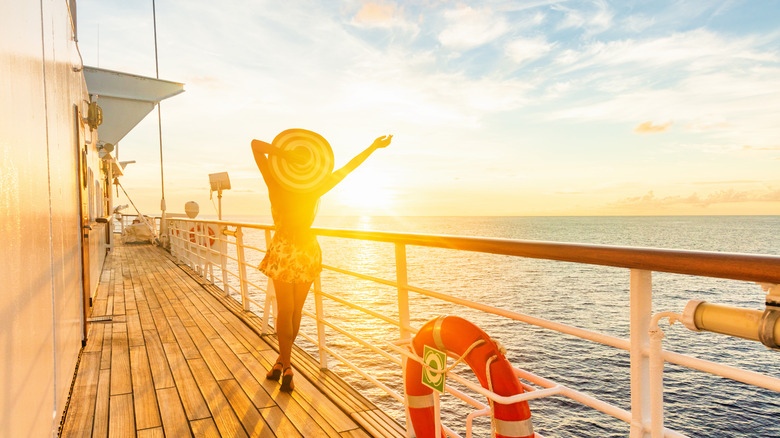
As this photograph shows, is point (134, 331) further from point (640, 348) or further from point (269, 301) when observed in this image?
point (640, 348)

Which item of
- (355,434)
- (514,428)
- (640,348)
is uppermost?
(640,348)

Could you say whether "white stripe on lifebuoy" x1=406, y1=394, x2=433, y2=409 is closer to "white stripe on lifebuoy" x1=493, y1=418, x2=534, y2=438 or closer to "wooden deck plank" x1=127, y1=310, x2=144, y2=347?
"white stripe on lifebuoy" x1=493, y1=418, x2=534, y2=438

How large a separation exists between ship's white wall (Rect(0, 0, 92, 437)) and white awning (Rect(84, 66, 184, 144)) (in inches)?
310

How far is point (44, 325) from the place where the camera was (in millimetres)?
1711

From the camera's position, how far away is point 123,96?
9.64 meters

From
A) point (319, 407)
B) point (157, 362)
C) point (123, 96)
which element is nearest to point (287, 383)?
point (319, 407)

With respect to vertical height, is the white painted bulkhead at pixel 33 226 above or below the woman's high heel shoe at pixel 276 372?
above

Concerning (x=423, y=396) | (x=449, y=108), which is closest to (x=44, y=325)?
(x=423, y=396)

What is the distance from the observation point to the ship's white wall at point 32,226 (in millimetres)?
1172

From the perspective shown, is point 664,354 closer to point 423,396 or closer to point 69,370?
point 423,396

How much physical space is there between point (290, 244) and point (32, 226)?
3.57 feet


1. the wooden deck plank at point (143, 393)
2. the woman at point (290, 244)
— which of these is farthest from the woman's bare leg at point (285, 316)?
the wooden deck plank at point (143, 393)

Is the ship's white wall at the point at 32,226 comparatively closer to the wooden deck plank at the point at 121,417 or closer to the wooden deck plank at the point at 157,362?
the wooden deck plank at the point at 121,417

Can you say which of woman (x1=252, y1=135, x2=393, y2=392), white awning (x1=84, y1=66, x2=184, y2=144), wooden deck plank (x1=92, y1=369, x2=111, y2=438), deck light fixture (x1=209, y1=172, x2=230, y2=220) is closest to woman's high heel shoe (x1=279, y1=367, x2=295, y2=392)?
woman (x1=252, y1=135, x2=393, y2=392)
